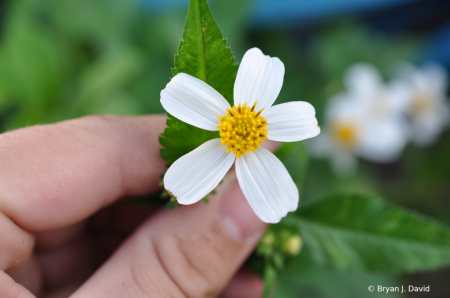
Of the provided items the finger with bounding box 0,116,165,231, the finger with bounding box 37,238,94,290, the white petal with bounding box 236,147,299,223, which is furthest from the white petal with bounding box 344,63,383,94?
the finger with bounding box 37,238,94,290

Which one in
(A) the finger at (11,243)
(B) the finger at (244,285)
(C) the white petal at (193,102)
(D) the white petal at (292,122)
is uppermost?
(C) the white petal at (193,102)

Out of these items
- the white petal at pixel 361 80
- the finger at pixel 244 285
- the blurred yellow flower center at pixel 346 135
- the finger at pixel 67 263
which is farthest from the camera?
the blurred yellow flower center at pixel 346 135

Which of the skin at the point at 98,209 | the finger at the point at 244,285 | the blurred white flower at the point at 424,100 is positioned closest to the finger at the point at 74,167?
the skin at the point at 98,209

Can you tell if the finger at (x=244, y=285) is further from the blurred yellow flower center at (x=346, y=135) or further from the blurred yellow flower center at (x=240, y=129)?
the blurred yellow flower center at (x=346, y=135)

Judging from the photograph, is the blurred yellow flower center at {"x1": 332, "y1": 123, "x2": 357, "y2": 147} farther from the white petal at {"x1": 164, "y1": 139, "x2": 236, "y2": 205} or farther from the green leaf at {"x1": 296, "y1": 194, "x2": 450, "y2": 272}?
the white petal at {"x1": 164, "y1": 139, "x2": 236, "y2": 205}

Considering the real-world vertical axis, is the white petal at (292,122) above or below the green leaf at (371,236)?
above

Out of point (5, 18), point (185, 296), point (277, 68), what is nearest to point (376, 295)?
point (185, 296)

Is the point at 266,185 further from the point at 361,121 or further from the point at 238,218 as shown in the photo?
the point at 361,121
